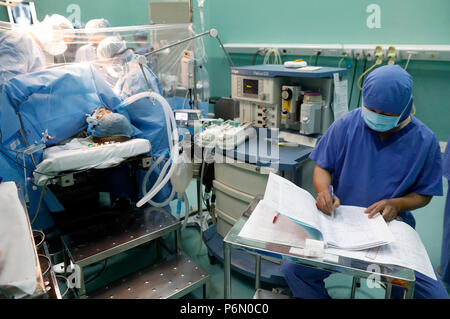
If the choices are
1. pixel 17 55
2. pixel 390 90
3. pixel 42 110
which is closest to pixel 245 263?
pixel 390 90

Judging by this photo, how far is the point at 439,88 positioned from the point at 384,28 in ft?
2.60

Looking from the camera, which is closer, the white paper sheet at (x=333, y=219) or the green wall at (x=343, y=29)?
the white paper sheet at (x=333, y=219)

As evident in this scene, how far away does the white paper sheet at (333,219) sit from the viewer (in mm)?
998

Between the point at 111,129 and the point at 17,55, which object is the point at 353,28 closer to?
the point at 111,129

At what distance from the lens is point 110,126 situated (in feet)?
6.47

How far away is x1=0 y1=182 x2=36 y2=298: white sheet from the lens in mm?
720

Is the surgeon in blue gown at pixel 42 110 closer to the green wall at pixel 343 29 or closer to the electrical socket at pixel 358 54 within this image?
the green wall at pixel 343 29

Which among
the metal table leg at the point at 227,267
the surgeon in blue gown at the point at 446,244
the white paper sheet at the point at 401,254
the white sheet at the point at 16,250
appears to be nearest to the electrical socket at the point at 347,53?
the surgeon in blue gown at the point at 446,244

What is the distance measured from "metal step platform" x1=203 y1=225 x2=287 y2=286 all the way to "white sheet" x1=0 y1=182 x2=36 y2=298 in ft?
3.98

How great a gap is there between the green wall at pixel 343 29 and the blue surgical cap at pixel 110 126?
232 centimetres

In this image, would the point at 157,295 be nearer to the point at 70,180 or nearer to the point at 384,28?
the point at 70,180

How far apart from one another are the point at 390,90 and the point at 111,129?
151 cm

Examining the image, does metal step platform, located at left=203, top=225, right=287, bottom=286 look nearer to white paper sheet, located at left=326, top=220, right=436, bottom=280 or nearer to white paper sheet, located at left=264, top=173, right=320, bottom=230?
white paper sheet, located at left=264, top=173, right=320, bottom=230

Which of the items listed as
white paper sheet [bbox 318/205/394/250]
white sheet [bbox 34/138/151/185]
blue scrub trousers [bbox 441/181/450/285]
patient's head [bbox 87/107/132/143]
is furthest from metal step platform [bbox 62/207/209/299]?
blue scrub trousers [bbox 441/181/450/285]
